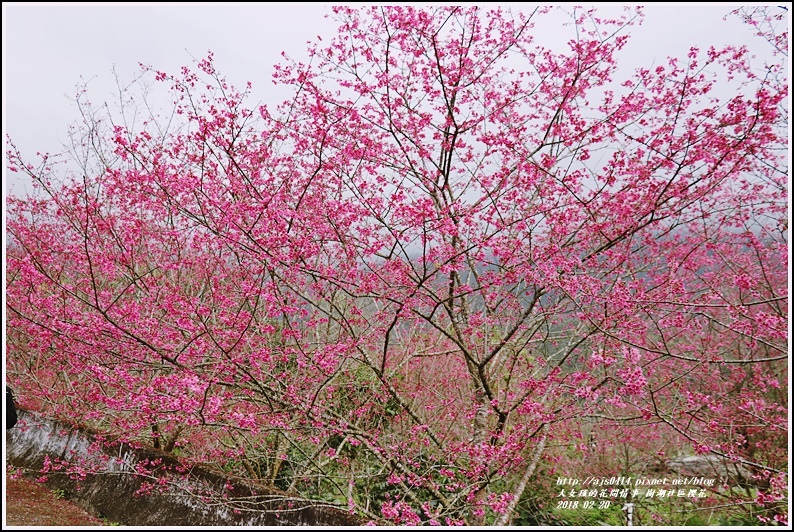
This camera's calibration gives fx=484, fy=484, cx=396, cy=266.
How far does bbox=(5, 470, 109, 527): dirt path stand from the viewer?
5.29 metres

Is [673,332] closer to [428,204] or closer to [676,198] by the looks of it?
[676,198]

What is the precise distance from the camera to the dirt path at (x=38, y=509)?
5.29m

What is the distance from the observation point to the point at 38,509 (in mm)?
5770

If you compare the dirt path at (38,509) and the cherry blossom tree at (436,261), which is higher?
the cherry blossom tree at (436,261)

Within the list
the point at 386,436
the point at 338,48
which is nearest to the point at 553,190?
the point at 338,48

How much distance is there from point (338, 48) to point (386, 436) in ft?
12.3

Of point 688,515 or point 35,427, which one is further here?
point 35,427

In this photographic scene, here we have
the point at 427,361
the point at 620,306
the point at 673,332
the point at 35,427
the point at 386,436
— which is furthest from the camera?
the point at 35,427

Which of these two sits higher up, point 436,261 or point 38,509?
point 436,261

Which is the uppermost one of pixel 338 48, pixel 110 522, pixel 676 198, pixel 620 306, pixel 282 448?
pixel 338 48

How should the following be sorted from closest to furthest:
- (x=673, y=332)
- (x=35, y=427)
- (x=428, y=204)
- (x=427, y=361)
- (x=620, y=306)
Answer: (x=428, y=204) < (x=620, y=306) < (x=673, y=332) < (x=427, y=361) < (x=35, y=427)

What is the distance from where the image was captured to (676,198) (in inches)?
152

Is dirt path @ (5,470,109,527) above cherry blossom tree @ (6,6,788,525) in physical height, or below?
below

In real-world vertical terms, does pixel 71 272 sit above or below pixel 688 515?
above
